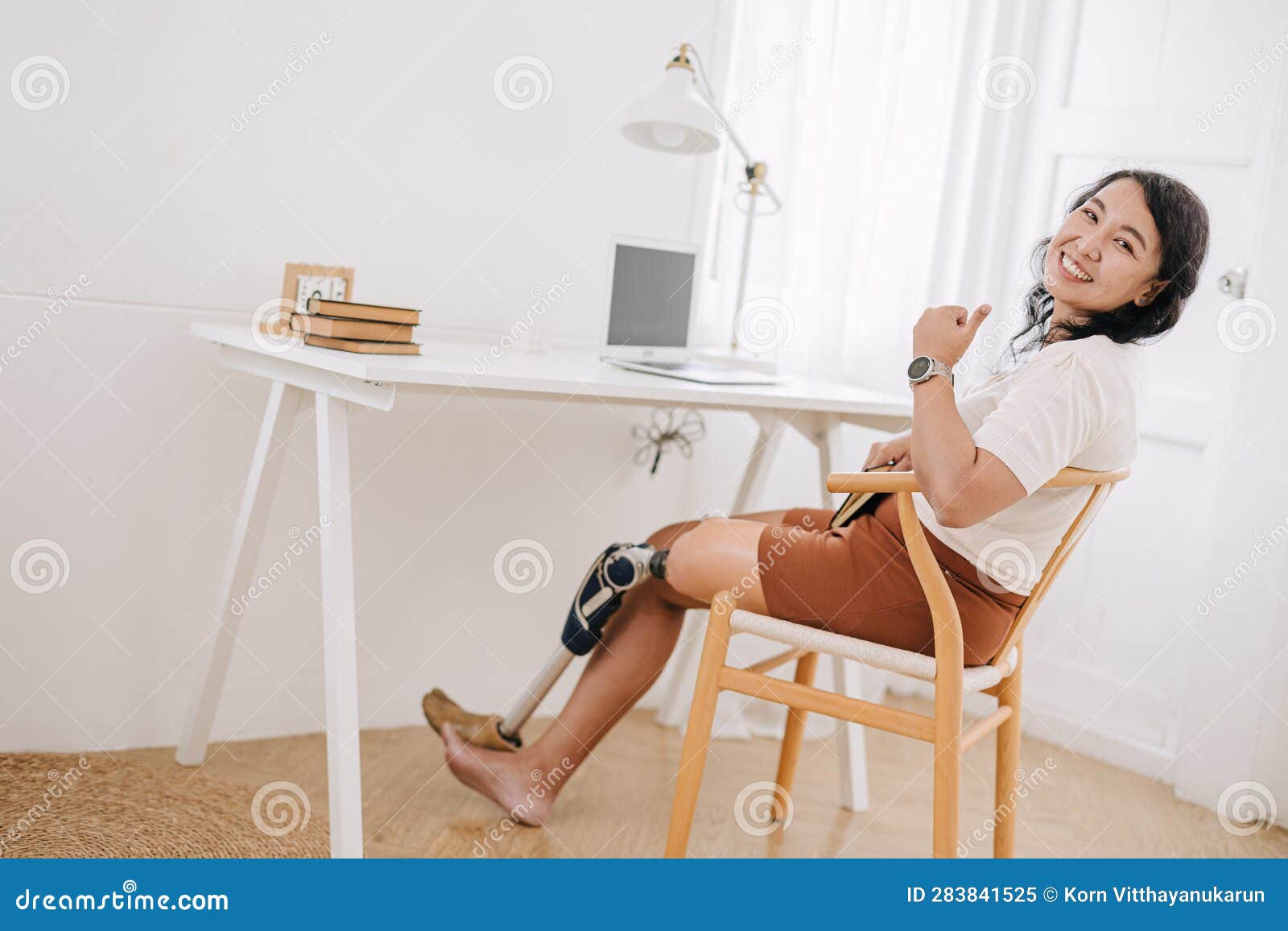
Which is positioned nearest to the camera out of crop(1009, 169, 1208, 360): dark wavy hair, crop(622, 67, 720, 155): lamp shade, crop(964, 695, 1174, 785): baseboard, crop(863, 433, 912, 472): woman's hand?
crop(1009, 169, 1208, 360): dark wavy hair

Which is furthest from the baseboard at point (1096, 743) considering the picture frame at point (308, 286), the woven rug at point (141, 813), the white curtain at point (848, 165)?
the picture frame at point (308, 286)

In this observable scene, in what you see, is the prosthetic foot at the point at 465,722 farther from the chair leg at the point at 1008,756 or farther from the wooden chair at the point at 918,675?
the chair leg at the point at 1008,756

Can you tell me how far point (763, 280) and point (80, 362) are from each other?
1502 mm

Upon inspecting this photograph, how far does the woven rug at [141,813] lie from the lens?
1720 millimetres

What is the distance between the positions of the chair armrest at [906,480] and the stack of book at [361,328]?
673mm

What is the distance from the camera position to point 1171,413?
254 cm

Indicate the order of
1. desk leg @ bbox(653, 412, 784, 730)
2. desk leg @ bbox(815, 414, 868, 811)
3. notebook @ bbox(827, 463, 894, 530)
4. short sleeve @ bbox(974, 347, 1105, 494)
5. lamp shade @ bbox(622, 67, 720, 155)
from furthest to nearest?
desk leg @ bbox(653, 412, 784, 730)
desk leg @ bbox(815, 414, 868, 811)
lamp shade @ bbox(622, 67, 720, 155)
notebook @ bbox(827, 463, 894, 530)
short sleeve @ bbox(974, 347, 1105, 494)

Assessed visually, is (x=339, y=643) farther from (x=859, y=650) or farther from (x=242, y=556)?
(x=859, y=650)

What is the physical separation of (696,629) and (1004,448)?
1332 millimetres

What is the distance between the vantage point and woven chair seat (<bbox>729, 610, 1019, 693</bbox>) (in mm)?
1527

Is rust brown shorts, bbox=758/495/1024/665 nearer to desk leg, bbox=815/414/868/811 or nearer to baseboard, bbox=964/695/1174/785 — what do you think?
desk leg, bbox=815/414/868/811

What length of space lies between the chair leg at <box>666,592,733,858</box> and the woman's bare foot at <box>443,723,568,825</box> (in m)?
0.34

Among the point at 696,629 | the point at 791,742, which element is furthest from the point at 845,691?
the point at 696,629

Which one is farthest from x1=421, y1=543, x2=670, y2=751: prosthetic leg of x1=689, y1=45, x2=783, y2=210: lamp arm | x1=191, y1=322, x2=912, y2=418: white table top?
x1=689, y1=45, x2=783, y2=210: lamp arm
